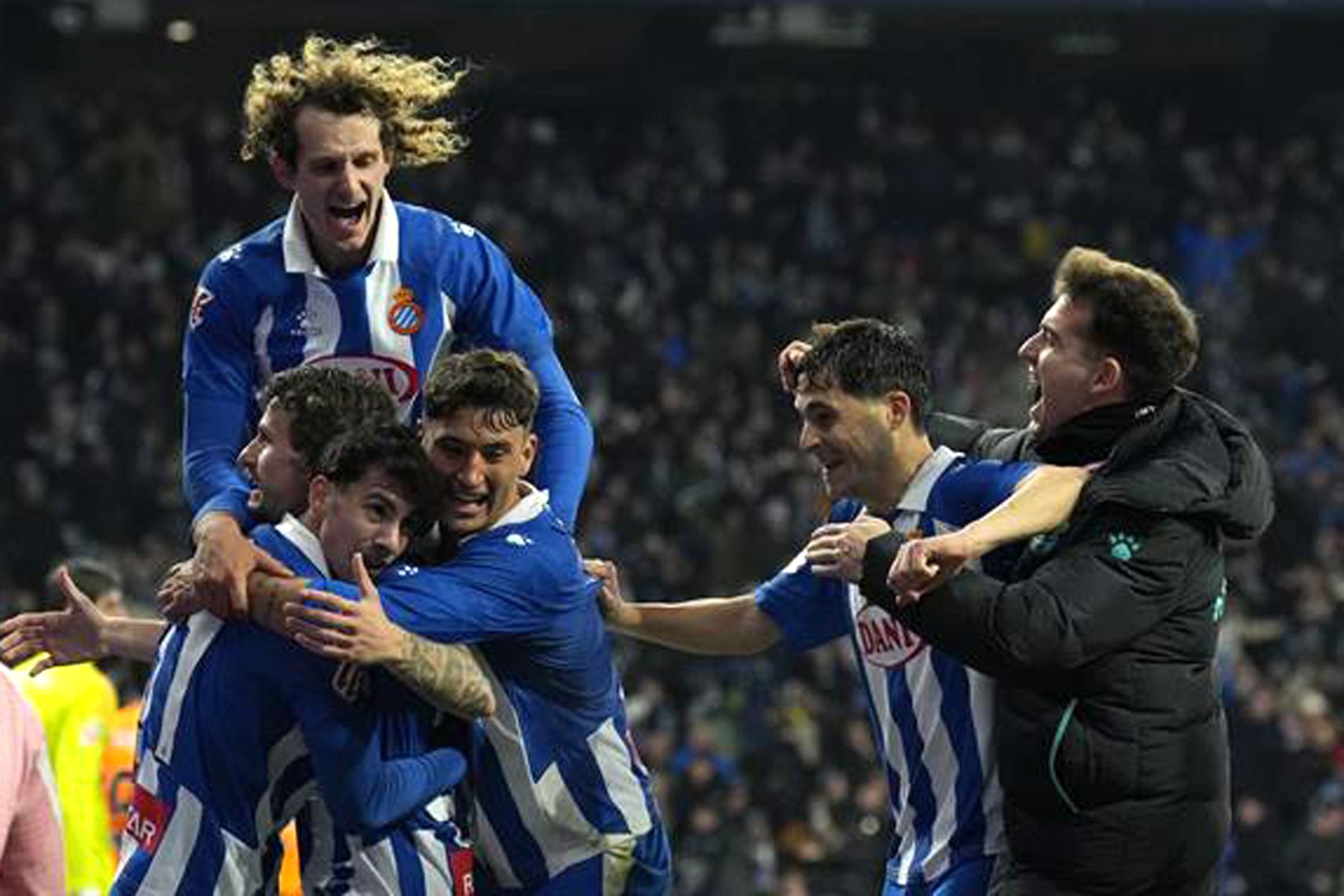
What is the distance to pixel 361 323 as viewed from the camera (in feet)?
22.1

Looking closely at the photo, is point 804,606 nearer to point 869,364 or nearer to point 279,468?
point 869,364

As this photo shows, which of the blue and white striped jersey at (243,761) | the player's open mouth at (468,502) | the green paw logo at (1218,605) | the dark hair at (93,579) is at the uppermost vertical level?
the player's open mouth at (468,502)

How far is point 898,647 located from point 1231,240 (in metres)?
21.7

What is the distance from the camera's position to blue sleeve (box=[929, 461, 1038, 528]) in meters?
6.13

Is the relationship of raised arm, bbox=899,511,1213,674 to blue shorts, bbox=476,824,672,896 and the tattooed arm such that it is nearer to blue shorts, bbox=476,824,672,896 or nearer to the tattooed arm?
the tattooed arm

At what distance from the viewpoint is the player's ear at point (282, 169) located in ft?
21.8

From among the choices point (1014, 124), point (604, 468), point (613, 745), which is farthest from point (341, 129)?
point (1014, 124)

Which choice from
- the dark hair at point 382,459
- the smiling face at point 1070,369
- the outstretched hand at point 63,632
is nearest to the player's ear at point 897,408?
the smiling face at point 1070,369

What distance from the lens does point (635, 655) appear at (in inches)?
792

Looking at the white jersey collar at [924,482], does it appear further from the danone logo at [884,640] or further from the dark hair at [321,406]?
the dark hair at [321,406]

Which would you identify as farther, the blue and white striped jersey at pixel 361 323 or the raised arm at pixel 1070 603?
the blue and white striped jersey at pixel 361 323

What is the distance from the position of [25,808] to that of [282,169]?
2113mm

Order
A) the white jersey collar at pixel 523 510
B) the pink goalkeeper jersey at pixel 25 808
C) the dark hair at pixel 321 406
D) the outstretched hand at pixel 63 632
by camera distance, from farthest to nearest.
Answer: the outstretched hand at pixel 63 632
the white jersey collar at pixel 523 510
the dark hair at pixel 321 406
the pink goalkeeper jersey at pixel 25 808

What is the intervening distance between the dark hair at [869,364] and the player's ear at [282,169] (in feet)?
4.43
